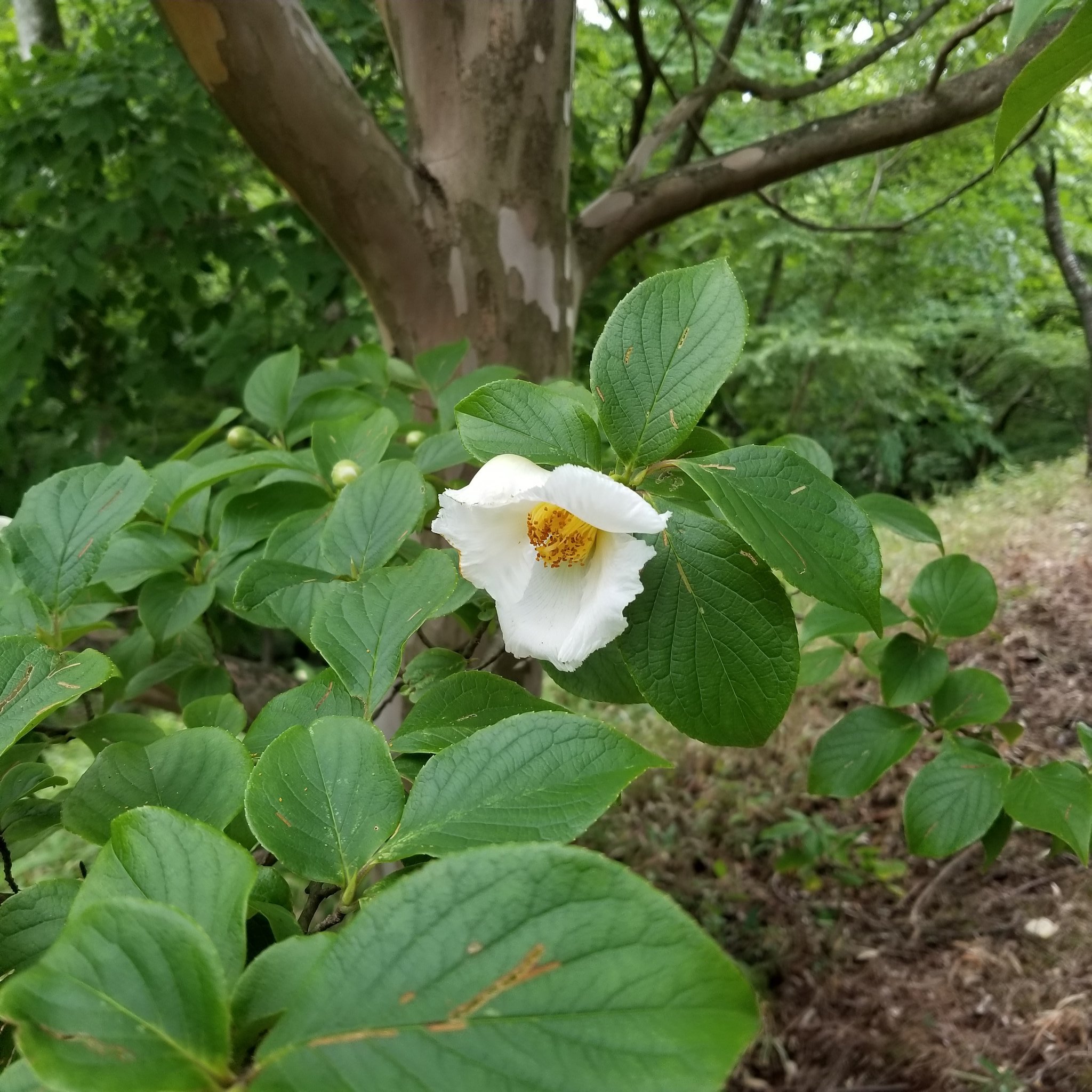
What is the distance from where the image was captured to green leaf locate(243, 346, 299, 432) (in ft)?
3.30

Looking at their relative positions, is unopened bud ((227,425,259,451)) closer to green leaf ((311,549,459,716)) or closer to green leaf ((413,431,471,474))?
green leaf ((413,431,471,474))

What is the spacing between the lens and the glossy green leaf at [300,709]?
1.75 feet

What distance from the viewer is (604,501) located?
47 centimetres

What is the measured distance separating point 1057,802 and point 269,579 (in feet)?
2.56

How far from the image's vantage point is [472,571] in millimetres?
549

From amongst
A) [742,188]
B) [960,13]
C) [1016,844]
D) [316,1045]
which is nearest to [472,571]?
[316,1045]

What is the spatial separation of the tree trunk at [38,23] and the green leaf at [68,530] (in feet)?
10.8

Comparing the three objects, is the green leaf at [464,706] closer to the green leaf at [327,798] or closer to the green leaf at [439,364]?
the green leaf at [327,798]

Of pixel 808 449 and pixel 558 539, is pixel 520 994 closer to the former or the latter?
pixel 558 539

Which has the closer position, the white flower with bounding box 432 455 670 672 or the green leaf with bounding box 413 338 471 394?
the white flower with bounding box 432 455 670 672

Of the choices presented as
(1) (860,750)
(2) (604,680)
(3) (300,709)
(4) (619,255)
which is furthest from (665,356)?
(4) (619,255)

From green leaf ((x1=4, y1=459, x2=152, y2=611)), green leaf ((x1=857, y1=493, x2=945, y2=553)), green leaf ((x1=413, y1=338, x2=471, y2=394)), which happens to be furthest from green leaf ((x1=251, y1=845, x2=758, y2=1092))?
green leaf ((x1=413, y1=338, x2=471, y2=394))

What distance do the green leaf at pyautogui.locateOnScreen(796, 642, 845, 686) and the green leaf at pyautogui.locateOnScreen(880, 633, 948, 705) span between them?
110mm

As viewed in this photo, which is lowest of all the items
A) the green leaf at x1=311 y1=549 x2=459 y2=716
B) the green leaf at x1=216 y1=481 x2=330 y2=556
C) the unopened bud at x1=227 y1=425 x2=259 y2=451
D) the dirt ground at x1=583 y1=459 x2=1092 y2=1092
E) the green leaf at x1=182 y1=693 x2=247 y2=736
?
the dirt ground at x1=583 y1=459 x2=1092 y2=1092
